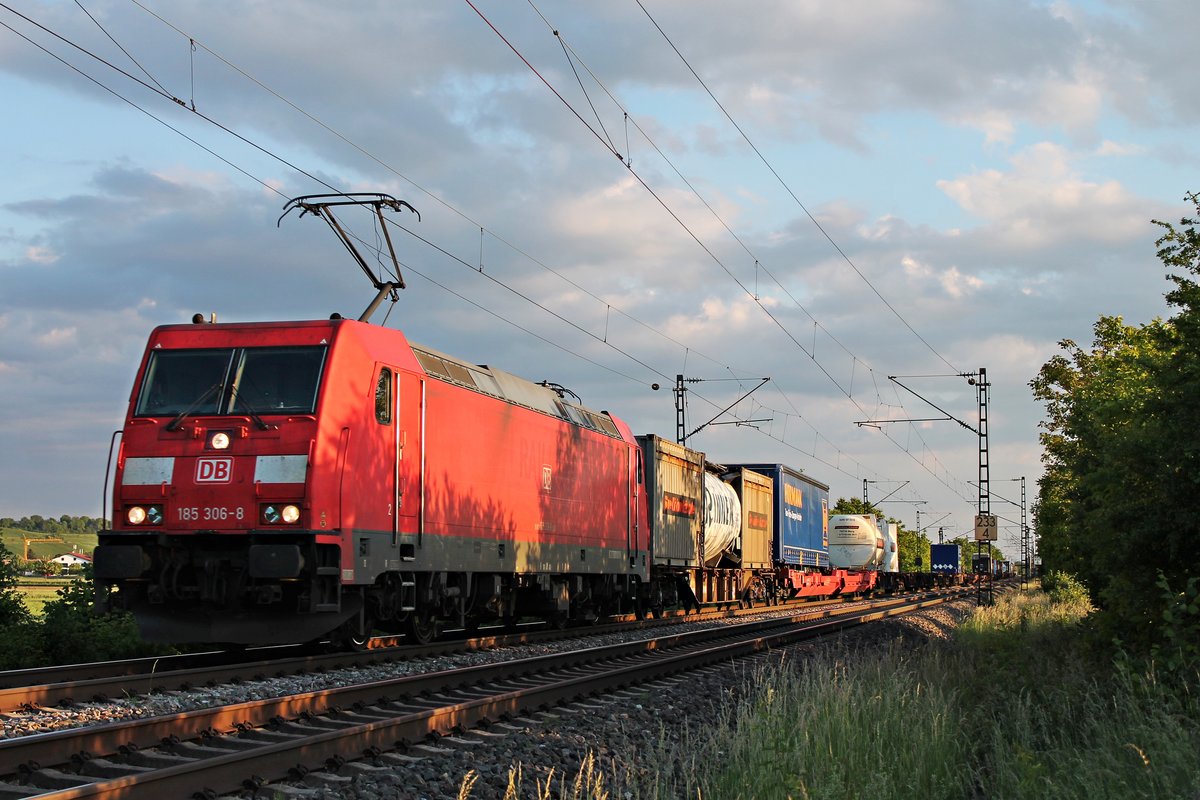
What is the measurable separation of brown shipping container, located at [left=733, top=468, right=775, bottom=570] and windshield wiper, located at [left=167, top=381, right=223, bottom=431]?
21.7 meters

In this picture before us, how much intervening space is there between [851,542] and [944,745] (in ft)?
138

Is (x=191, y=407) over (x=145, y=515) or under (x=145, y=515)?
over

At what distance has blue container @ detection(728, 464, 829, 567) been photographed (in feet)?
123

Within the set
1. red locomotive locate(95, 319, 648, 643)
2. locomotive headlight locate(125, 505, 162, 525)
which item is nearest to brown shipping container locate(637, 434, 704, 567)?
red locomotive locate(95, 319, 648, 643)

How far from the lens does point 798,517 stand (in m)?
39.9

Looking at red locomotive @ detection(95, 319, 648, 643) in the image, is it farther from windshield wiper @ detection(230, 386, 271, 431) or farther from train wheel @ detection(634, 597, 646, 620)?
train wheel @ detection(634, 597, 646, 620)

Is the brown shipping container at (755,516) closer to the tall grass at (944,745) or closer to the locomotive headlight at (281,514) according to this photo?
the tall grass at (944,745)

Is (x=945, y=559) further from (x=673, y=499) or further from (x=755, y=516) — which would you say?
(x=673, y=499)

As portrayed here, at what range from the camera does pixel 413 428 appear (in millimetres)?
15430

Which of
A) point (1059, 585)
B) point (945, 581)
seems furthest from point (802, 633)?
point (945, 581)

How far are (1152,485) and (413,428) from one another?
352 inches

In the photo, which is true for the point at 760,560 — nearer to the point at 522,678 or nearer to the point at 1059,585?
the point at 1059,585

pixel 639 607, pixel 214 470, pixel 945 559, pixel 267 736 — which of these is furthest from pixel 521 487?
pixel 945 559

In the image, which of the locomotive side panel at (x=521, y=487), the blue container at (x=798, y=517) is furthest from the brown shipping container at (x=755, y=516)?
the locomotive side panel at (x=521, y=487)
